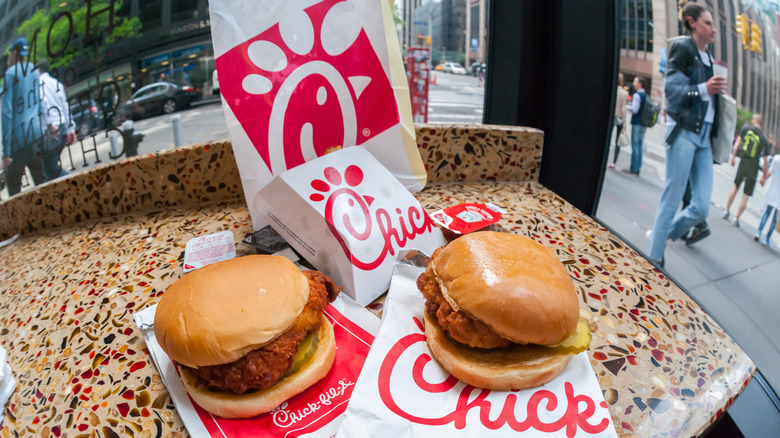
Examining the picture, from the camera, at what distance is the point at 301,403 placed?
0.87 metres

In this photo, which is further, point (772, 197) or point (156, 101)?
point (156, 101)

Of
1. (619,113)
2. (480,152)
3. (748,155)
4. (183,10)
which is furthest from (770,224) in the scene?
(183,10)

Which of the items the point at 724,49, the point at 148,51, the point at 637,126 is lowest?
the point at 637,126

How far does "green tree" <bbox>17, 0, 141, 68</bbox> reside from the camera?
1727 mm

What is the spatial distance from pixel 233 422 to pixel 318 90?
0.94 meters

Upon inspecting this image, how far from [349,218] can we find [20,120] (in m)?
1.67

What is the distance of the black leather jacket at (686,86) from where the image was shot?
1926 millimetres

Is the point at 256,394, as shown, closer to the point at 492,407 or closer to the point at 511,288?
the point at 492,407

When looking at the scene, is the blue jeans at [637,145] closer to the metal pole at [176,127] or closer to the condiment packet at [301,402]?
the condiment packet at [301,402]

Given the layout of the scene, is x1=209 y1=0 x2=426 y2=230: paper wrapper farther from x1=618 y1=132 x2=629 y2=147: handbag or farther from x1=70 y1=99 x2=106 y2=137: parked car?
x1=618 y1=132 x2=629 y2=147: handbag

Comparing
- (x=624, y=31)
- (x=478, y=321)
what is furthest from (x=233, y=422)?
(x=624, y=31)

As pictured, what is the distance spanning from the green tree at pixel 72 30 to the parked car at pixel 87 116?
8.4 inches

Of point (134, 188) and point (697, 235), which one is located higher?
point (134, 188)

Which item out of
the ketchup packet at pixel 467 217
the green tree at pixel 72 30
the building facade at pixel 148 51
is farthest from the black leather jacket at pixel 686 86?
the green tree at pixel 72 30
